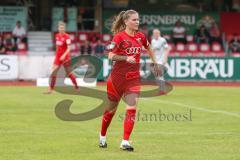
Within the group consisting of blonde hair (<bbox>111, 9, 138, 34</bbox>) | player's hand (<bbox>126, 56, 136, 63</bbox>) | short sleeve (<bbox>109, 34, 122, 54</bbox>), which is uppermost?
blonde hair (<bbox>111, 9, 138, 34</bbox>)

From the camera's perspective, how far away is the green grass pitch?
1102 cm

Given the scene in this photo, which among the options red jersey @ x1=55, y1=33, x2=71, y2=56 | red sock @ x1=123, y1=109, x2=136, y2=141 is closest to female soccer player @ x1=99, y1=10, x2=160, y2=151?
red sock @ x1=123, y1=109, x2=136, y2=141

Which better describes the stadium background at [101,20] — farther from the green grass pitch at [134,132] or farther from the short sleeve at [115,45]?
the short sleeve at [115,45]

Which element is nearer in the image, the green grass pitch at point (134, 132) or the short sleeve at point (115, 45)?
the green grass pitch at point (134, 132)

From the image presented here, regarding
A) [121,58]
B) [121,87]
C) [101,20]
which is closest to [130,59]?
[121,58]

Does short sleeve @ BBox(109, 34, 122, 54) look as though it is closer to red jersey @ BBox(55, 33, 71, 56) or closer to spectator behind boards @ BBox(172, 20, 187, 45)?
red jersey @ BBox(55, 33, 71, 56)

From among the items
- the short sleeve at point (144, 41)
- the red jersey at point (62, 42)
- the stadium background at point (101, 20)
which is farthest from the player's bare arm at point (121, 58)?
the stadium background at point (101, 20)

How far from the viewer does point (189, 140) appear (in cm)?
1270

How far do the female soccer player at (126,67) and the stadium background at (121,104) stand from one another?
0.51 meters

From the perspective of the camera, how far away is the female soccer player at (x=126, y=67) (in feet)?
37.3

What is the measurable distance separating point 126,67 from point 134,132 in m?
2.59

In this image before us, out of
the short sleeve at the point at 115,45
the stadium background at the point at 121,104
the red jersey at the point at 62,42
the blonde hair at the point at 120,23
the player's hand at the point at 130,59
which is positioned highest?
the blonde hair at the point at 120,23

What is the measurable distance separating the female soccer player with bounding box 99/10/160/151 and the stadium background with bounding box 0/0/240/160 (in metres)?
0.51

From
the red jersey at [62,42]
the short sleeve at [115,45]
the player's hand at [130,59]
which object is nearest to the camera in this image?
the player's hand at [130,59]
